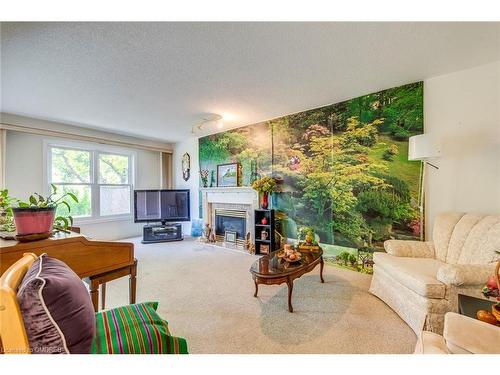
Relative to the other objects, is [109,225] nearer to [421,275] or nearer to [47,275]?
[47,275]

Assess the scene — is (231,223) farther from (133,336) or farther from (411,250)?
(133,336)

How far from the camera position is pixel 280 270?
6.48ft

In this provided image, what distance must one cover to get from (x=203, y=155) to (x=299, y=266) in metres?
3.59

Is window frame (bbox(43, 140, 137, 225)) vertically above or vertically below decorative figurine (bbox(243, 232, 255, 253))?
above

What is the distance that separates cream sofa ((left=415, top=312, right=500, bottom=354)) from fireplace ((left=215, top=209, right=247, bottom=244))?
3.41 metres

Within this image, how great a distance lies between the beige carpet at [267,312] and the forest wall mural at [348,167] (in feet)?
2.34

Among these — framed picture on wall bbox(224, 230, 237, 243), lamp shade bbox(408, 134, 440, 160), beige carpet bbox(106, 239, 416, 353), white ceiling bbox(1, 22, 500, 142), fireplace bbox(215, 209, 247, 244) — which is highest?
white ceiling bbox(1, 22, 500, 142)

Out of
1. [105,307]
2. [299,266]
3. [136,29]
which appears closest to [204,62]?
[136,29]

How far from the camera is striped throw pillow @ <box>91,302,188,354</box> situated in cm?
94

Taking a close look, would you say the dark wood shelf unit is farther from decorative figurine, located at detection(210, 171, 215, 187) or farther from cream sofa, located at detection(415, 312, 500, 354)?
cream sofa, located at detection(415, 312, 500, 354)

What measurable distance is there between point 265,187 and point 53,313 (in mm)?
3014

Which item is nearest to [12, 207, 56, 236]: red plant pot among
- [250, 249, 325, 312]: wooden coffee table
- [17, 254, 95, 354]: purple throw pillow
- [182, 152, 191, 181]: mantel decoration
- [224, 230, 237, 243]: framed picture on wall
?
[17, 254, 95, 354]: purple throw pillow

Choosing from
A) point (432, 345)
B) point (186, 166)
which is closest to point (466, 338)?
point (432, 345)

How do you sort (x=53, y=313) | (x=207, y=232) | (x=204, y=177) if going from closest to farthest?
(x=53, y=313)
(x=207, y=232)
(x=204, y=177)
